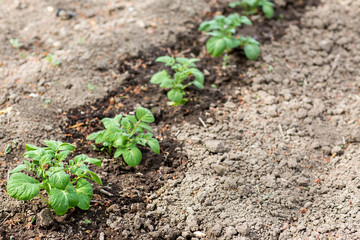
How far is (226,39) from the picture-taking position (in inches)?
156

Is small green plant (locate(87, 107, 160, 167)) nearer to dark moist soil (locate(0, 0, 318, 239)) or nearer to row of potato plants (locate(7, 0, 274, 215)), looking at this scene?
row of potato plants (locate(7, 0, 274, 215))

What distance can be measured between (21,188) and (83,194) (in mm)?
411

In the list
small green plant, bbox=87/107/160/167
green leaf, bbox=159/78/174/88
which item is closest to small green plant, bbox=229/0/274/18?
green leaf, bbox=159/78/174/88

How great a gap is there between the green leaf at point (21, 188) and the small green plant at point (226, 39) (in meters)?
2.22

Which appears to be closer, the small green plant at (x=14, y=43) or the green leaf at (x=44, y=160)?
the green leaf at (x=44, y=160)

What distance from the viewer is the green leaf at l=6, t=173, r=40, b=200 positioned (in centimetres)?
244

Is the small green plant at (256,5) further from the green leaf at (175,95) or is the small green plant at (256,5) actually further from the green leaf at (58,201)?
the green leaf at (58,201)

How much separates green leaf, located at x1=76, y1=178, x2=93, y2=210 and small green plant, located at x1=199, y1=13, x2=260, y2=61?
1.94 metres

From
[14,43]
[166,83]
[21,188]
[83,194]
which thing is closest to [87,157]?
[83,194]

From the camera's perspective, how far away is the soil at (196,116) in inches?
110

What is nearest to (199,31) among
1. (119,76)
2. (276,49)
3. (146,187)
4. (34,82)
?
(276,49)

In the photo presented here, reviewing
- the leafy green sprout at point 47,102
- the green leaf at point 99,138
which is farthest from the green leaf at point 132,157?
the leafy green sprout at point 47,102

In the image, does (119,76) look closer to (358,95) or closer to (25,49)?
(25,49)

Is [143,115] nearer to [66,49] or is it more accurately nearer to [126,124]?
[126,124]
